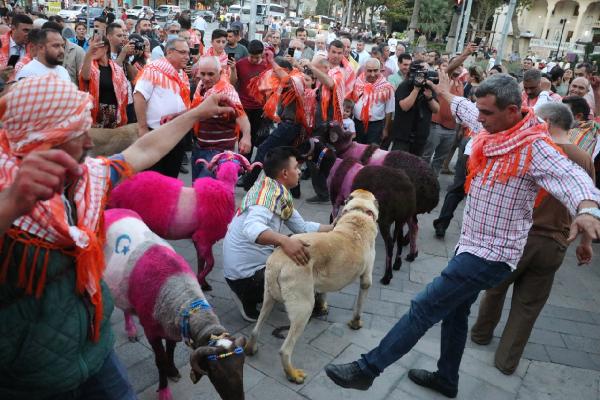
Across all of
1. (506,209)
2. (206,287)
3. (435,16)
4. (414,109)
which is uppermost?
(435,16)

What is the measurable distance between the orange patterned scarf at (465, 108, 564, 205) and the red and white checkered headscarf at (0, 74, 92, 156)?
2300 millimetres

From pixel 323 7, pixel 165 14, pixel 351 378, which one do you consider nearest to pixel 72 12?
pixel 165 14

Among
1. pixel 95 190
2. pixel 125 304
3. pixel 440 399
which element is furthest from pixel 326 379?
pixel 95 190

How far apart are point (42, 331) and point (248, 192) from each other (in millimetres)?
2288

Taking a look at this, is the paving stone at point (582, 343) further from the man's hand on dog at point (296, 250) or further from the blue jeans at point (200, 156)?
the blue jeans at point (200, 156)

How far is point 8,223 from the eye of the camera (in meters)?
1.27

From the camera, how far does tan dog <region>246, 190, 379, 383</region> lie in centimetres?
320

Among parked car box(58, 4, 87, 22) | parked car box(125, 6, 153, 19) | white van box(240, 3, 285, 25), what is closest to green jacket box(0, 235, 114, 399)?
white van box(240, 3, 285, 25)

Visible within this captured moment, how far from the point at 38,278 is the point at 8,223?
0.41 meters

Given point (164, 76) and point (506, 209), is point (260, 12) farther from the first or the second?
point (506, 209)

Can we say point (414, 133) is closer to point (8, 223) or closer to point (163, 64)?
point (163, 64)

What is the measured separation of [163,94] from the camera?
488 cm

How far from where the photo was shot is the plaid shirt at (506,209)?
8.43 ft

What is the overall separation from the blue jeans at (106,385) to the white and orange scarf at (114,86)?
15.6ft
